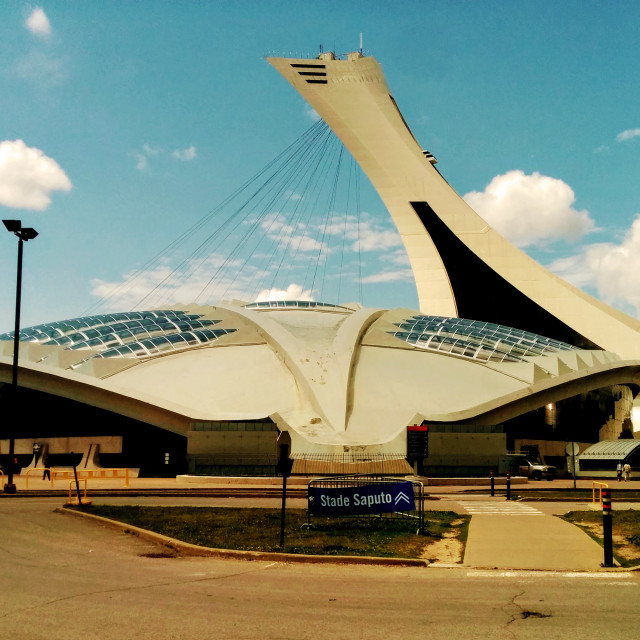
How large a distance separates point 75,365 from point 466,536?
2699 cm

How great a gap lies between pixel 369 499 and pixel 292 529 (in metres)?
1.72

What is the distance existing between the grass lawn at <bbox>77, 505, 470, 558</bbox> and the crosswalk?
1.57m

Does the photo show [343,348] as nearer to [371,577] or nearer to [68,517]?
[68,517]

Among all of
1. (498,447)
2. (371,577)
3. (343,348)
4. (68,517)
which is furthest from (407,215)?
(371,577)

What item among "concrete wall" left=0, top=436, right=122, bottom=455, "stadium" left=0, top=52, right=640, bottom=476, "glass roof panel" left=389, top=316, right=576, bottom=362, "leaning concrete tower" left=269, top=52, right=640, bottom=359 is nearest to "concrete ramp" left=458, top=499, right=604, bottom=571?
"stadium" left=0, top=52, right=640, bottom=476

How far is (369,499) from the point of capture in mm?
16594

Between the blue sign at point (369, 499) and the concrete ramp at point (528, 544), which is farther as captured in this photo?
the blue sign at point (369, 499)

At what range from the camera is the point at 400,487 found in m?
16.5

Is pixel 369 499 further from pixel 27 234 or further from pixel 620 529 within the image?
pixel 27 234

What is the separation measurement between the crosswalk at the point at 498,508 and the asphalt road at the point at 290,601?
28.2 ft

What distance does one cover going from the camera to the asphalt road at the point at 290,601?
324 inches

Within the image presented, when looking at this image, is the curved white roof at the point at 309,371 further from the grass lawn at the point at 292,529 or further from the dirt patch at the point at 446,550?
the dirt patch at the point at 446,550

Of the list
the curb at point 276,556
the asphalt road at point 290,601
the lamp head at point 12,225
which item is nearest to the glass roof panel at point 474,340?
the lamp head at point 12,225

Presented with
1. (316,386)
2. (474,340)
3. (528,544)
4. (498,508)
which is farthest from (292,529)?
(474,340)
